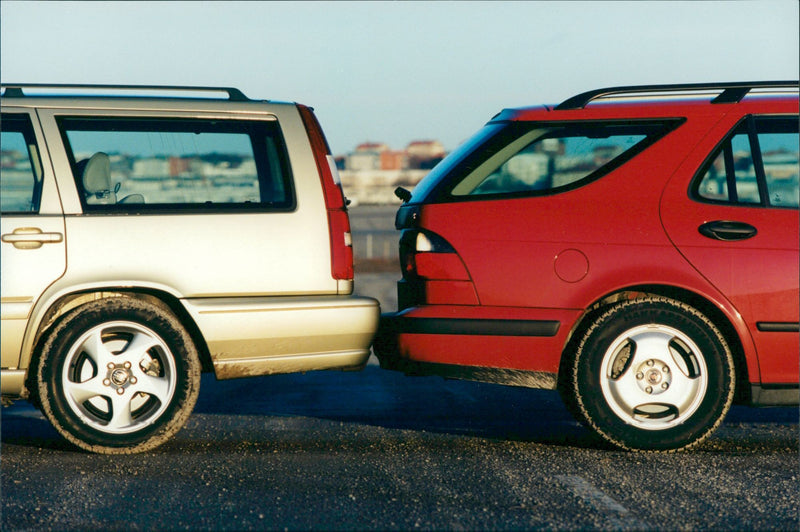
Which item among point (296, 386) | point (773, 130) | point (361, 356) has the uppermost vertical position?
point (773, 130)

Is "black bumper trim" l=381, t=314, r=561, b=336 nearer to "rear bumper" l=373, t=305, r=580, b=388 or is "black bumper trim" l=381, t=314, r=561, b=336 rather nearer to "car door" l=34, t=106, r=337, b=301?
"rear bumper" l=373, t=305, r=580, b=388

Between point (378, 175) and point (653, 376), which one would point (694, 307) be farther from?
point (378, 175)

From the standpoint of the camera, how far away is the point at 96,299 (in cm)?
584

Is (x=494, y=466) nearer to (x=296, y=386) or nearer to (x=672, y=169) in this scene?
(x=672, y=169)

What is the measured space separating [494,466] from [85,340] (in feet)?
7.23

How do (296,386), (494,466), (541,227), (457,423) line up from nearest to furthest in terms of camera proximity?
(494,466)
(541,227)
(457,423)
(296,386)

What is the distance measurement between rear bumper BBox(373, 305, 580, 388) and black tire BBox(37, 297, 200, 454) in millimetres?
1256

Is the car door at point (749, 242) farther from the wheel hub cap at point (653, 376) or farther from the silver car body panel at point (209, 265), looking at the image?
the silver car body panel at point (209, 265)

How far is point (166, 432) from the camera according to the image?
18.9 ft

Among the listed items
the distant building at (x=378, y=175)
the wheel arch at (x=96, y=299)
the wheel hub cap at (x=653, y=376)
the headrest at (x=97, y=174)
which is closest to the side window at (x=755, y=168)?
Answer: the wheel hub cap at (x=653, y=376)

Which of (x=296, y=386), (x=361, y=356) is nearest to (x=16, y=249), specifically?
(x=361, y=356)

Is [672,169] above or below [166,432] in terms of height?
above

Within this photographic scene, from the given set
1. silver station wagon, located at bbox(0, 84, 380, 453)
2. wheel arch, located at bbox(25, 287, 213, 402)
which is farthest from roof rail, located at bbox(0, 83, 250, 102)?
wheel arch, located at bbox(25, 287, 213, 402)

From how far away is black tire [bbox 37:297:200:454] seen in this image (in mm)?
5684
